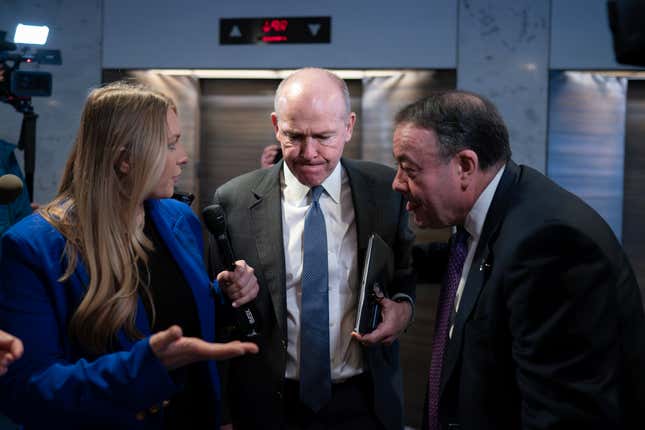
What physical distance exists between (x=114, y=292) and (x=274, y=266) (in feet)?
1.77

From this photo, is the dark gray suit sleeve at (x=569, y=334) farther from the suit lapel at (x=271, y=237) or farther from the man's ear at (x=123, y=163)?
the man's ear at (x=123, y=163)

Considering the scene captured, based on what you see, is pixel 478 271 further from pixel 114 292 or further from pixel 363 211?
pixel 114 292

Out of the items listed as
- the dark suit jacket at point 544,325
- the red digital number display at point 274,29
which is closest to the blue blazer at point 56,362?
the dark suit jacket at point 544,325

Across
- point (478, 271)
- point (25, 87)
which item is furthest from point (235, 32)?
point (478, 271)

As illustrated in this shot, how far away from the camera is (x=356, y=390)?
208cm

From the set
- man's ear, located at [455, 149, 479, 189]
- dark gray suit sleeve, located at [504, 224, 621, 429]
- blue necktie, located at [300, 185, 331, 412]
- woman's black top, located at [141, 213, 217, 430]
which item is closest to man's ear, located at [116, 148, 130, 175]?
woman's black top, located at [141, 213, 217, 430]

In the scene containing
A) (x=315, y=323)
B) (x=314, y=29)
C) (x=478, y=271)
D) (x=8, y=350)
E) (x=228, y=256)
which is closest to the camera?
(x=8, y=350)

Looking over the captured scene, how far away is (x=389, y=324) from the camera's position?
6.51 feet

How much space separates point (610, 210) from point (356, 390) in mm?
3080

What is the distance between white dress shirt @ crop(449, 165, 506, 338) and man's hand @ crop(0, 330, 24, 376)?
1040 millimetres

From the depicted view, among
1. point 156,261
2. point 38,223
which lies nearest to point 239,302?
point 156,261

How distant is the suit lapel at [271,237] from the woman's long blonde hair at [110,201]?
0.39 m

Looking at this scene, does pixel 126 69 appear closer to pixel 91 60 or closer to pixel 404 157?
pixel 91 60

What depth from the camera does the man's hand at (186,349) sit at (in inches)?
53.3
